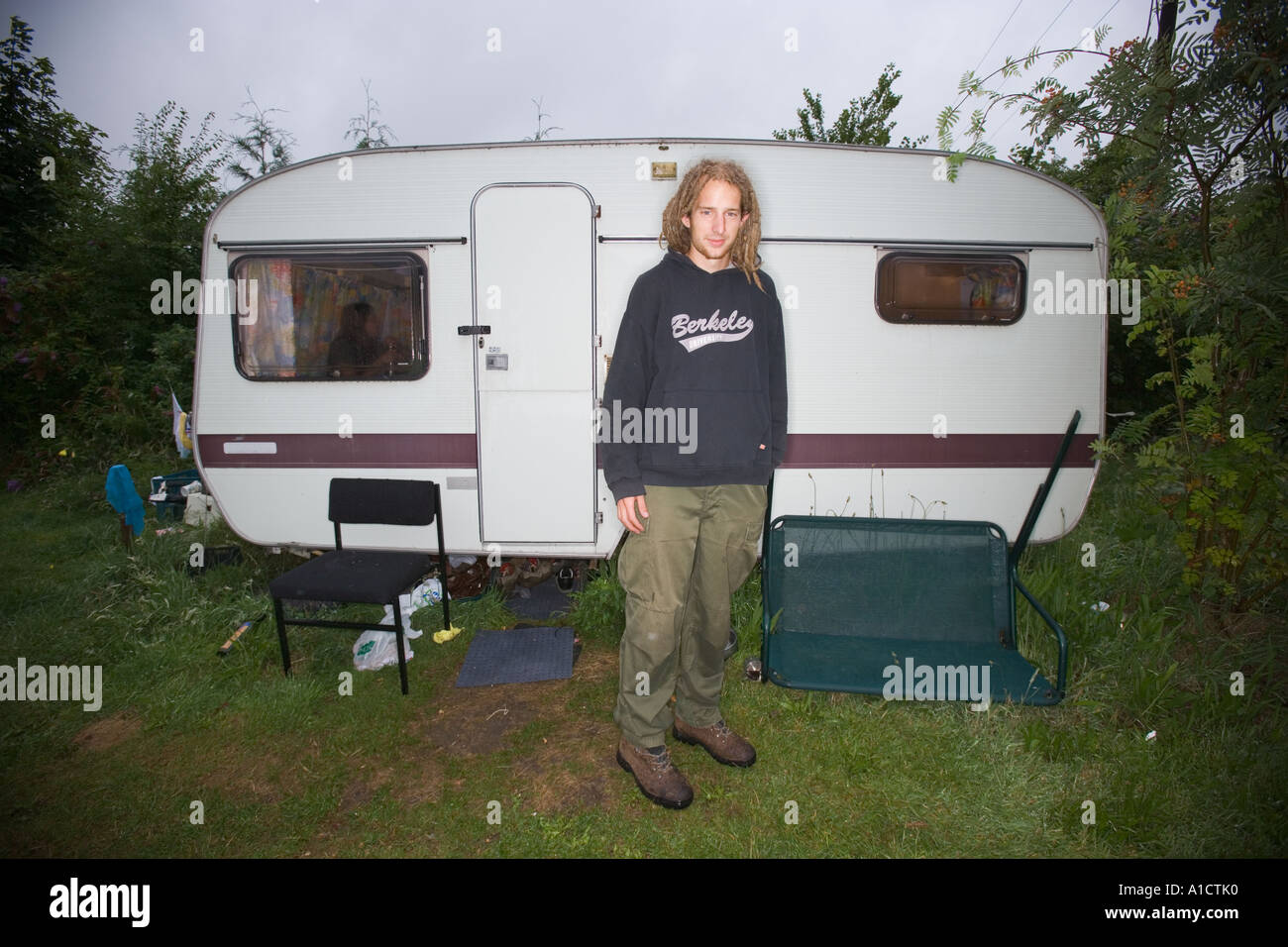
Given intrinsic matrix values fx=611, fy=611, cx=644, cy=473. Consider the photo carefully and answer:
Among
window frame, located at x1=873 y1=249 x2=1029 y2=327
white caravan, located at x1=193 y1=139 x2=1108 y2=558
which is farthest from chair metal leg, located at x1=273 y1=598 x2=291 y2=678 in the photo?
window frame, located at x1=873 y1=249 x2=1029 y2=327

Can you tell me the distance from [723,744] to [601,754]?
584mm

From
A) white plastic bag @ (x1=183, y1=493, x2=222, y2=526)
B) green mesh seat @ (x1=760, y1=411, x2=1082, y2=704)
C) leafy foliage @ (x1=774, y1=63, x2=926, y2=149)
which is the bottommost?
green mesh seat @ (x1=760, y1=411, x2=1082, y2=704)

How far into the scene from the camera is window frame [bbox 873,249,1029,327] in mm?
3725

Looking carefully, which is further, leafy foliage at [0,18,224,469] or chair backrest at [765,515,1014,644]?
leafy foliage at [0,18,224,469]

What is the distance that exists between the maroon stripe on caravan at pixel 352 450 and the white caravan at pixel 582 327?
0.01m

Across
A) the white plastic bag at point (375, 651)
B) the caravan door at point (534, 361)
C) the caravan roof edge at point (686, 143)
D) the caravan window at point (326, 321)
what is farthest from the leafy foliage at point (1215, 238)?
the white plastic bag at point (375, 651)

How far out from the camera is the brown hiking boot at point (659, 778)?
247cm

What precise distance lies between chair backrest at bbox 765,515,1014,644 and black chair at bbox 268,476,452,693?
1998 millimetres

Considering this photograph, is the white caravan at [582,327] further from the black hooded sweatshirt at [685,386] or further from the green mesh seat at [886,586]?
the black hooded sweatshirt at [685,386]

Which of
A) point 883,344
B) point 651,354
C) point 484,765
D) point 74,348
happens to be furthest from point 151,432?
point 883,344

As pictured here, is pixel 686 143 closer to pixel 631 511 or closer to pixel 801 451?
pixel 801 451

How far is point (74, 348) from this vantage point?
7.73 metres

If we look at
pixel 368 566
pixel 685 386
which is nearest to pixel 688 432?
pixel 685 386

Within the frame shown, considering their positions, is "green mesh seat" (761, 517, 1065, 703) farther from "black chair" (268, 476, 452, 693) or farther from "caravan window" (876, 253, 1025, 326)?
"black chair" (268, 476, 452, 693)
